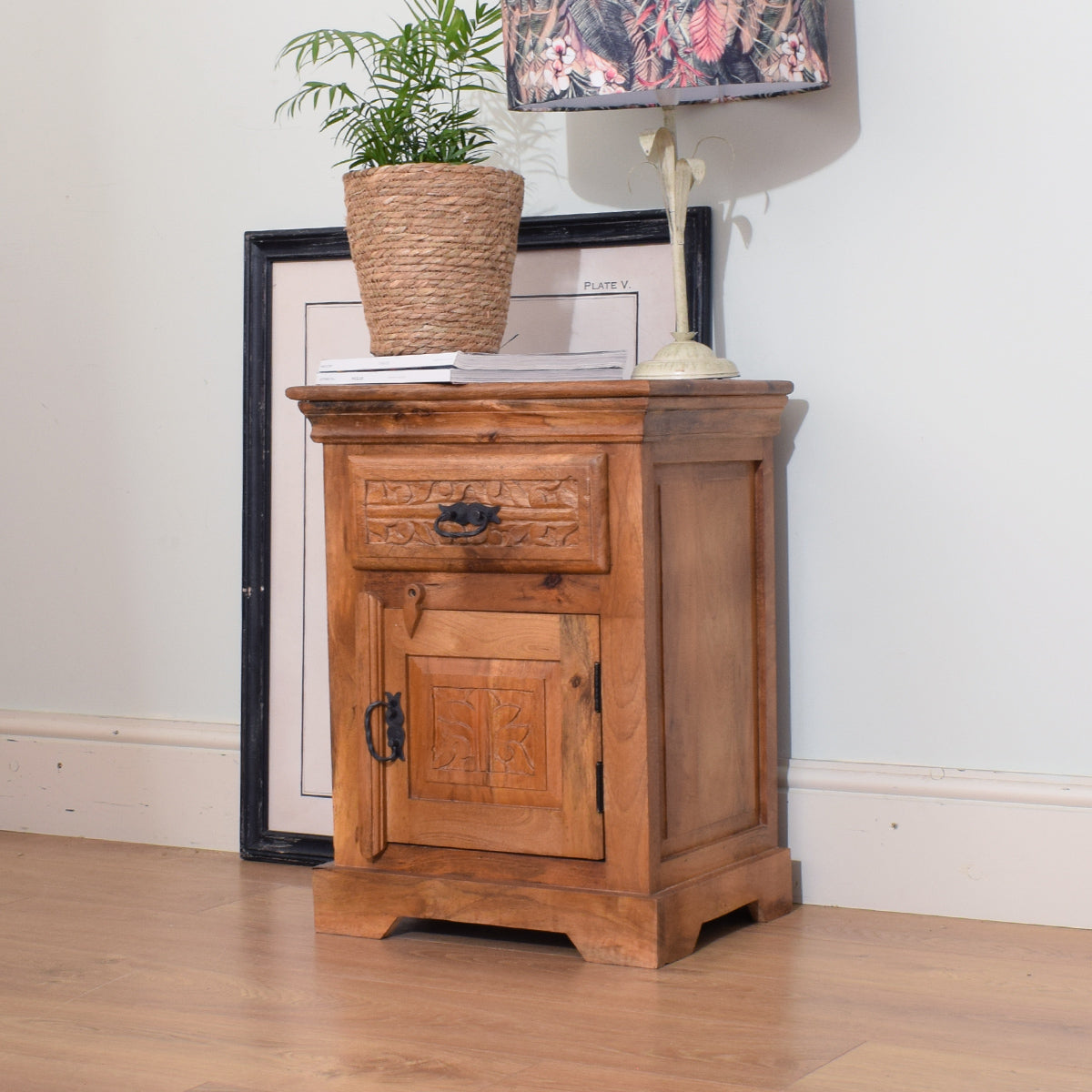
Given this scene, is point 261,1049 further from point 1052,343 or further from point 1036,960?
point 1052,343

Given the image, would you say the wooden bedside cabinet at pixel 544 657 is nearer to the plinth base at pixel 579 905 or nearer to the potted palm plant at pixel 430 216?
the plinth base at pixel 579 905

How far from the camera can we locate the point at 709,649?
72.9 inches

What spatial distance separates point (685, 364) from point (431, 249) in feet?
1.13

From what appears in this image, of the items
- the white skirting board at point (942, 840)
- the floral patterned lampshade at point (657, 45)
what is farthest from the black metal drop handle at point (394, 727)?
the floral patterned lampshade at point (657, 45)

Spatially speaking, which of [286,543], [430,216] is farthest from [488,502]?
[286,543]

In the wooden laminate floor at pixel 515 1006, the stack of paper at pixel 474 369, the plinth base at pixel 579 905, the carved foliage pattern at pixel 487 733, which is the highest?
the stack of paper at pixel 474 369

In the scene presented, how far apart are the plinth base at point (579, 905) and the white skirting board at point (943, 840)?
0.09m

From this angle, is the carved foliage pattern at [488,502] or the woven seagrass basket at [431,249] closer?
the carved foliage pattern at [488,502]

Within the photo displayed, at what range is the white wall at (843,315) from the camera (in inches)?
74.7

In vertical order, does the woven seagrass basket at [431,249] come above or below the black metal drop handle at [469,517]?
above

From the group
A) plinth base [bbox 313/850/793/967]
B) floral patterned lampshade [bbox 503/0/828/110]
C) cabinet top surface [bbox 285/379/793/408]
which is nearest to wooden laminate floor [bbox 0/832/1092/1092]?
plinth base [bbox 313/850/793/967]

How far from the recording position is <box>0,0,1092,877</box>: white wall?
190 centimetres

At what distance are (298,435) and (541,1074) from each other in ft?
3.82

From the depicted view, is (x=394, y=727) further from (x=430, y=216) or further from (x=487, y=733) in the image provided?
(x=430, y=216)
